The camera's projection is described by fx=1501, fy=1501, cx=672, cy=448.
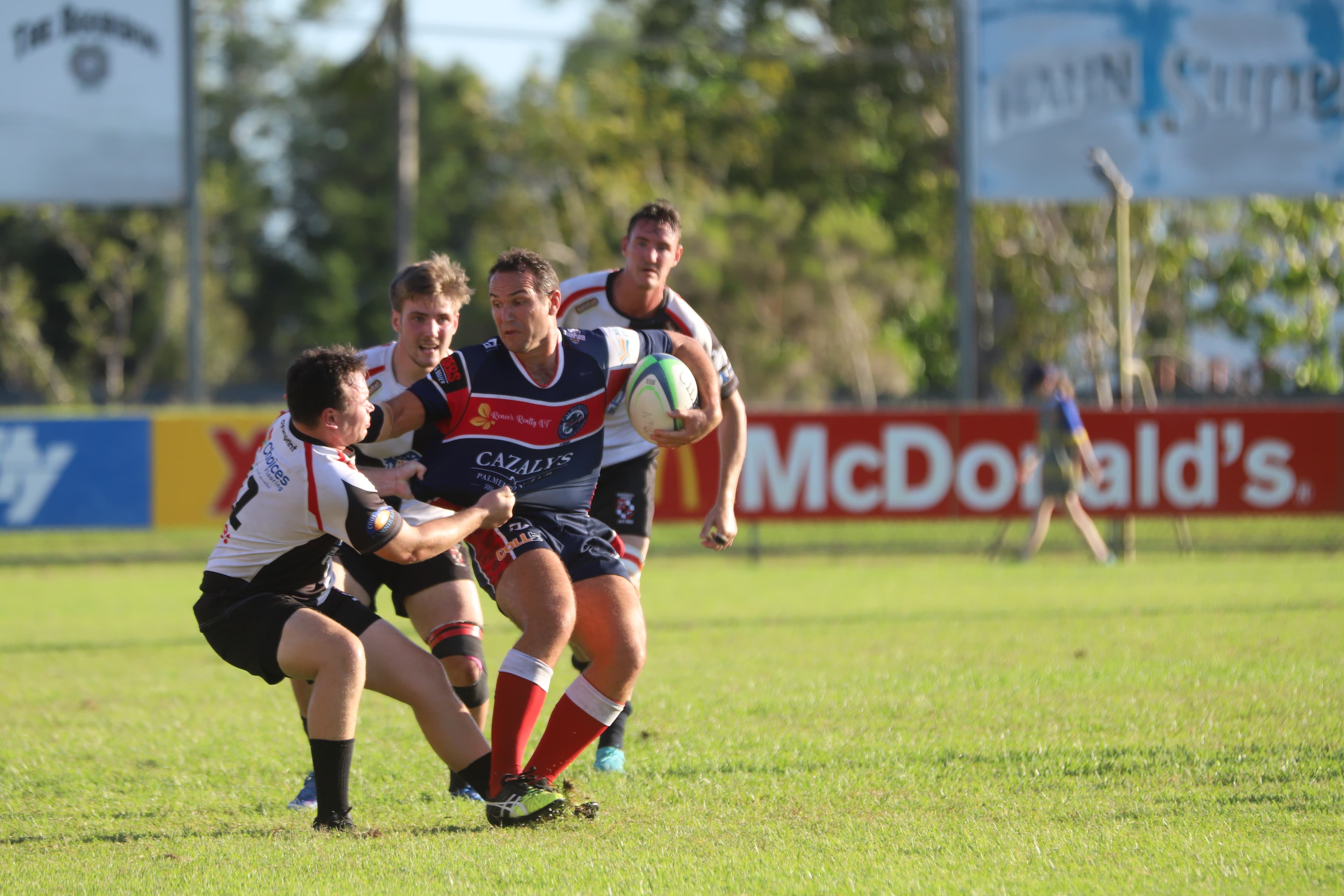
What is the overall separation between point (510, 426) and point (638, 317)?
1.49 metres

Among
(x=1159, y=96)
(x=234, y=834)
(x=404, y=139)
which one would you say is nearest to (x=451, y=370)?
(x=234, y=834)

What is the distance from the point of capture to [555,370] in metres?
5.56

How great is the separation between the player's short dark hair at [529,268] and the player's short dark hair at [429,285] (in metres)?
0.61

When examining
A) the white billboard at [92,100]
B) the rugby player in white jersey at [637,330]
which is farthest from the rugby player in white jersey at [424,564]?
the white billboard at [92,100]

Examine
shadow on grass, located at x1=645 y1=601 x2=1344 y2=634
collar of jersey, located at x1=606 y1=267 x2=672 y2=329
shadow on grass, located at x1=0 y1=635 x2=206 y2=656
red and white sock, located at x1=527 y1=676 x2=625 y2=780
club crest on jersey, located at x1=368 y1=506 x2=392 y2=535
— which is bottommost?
shadow on grass, located at x1=0 y1=635 x2=206 y2=656

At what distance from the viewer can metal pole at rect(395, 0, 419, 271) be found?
2581 cm

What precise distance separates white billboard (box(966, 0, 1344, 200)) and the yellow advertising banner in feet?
31.9

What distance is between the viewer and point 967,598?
1276 centimetres

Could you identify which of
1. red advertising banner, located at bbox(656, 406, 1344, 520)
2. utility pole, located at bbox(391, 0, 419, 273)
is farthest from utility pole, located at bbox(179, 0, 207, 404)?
red advertising banner, located at bbox(656, 406, 1344, 520)

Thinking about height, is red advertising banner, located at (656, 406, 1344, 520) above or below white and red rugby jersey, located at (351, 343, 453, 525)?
below

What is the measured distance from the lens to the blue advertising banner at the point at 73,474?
1555 cm

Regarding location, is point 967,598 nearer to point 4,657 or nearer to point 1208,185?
point 4,657

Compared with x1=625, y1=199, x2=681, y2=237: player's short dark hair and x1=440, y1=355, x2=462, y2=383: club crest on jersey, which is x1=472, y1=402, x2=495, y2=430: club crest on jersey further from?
x1=625, y1=199, x2=681, y2=237: player's short dark hair

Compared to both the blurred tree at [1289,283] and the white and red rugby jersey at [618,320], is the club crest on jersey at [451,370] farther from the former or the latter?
the blurred tree at [1289,283]
